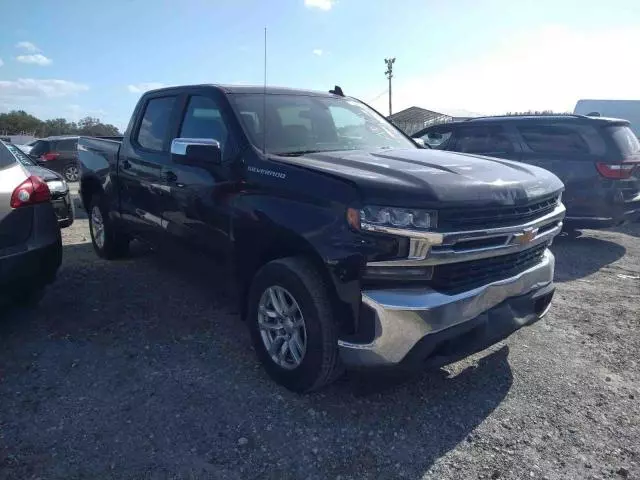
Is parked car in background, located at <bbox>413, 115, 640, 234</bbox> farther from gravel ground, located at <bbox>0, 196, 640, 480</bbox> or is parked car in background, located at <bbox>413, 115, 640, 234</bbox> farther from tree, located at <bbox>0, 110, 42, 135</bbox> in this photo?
tree, located at <bbox>0, 110, 42, 135</bbox>

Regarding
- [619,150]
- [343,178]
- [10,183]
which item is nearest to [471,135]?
[619,150]

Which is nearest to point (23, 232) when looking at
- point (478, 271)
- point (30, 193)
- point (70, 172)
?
point (30, 193)

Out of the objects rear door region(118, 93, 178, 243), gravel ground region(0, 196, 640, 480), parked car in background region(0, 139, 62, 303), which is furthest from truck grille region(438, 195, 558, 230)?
parked car in background region(0, 139, 62, 303)

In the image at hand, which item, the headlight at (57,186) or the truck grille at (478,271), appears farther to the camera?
the headlight at (57,186)

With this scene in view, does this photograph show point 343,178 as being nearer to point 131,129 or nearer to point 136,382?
point 136,382

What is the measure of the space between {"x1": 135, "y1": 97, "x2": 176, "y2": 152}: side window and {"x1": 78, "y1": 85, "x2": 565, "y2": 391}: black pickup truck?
22cm

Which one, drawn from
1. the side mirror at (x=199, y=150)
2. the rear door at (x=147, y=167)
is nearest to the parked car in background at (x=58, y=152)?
the rear door at (x=147, y=167)

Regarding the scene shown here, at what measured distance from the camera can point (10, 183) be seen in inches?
148

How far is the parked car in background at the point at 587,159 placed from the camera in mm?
6762

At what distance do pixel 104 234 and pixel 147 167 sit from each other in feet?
6.00

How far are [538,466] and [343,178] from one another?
5.84 ft

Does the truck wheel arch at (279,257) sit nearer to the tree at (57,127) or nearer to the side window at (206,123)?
the side window at (206,123)

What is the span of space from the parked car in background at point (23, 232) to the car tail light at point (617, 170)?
6548mm

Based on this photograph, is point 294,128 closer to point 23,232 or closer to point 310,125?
point 310,125
